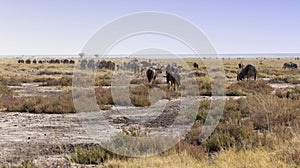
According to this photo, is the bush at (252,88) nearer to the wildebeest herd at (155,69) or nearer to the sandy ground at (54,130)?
the wildebeest herd at (155,69)

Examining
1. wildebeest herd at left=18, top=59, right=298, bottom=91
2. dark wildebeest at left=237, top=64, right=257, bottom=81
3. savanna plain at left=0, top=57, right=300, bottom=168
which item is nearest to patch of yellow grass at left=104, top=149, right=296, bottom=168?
savanna plain at left=0, top=57, right=300, bottom=168

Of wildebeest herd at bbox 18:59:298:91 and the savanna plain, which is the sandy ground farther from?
wildebeest herd at bbox 18:59:298:91

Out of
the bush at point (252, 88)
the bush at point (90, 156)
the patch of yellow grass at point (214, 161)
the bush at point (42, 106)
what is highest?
the patch of yellow grass at point (214, 161)

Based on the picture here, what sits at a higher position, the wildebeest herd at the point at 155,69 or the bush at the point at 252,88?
the wildebeest herd at the point at 155,69

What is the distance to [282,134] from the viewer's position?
980 cm

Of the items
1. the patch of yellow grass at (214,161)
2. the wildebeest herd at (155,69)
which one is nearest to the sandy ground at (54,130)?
the patch of yellow grass at (214,161)

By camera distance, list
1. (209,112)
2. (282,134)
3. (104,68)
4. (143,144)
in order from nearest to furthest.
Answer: (143,144) → (282,134) → (209,112) → (104,68)

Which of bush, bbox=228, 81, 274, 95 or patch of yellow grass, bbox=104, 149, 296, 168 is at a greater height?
patch of yellow grass, bbox=104, 149, 296, 168

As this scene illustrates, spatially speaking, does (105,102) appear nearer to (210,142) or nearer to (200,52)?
(200,52)

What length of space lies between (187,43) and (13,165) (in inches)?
243

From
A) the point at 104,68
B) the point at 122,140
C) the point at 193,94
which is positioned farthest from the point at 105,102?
the point at 104,68

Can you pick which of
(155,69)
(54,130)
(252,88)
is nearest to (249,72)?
(252,88)

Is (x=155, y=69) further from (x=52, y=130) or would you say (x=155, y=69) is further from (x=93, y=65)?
(x=93, y=65)

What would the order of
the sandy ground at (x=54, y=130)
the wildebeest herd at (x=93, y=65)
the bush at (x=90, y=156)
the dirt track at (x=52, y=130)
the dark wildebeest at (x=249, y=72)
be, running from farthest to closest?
the wildebeest herd at (x=93, y=65), the dark wildebeest at (x=249, y=72), the dirt track at (x=52, y=130), the sandy ground at (x=54, y=130), the bush at (x=90, y=156)
